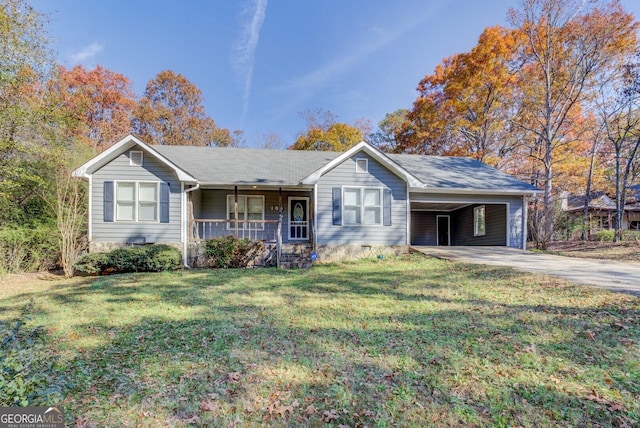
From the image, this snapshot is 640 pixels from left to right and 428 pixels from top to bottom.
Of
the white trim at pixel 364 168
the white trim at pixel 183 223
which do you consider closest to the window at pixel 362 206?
the white trim at pixel 364 168

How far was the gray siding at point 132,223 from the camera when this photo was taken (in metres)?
10.8

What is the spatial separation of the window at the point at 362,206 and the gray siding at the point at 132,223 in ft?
20.6

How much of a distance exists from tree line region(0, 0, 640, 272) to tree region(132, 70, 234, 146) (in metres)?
0.09

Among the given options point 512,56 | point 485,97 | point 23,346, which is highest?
point 512,56

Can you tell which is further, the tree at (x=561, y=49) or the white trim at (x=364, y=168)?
the tree at (x=561, y=49)

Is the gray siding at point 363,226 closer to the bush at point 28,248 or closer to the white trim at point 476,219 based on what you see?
the white trim at point 476,219

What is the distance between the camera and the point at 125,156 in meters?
11.0

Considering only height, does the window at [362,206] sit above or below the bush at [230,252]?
above

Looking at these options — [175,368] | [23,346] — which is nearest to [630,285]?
[175,368]

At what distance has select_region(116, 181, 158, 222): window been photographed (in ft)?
36.1

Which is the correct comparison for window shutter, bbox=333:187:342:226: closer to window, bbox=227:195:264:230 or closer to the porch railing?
the porch railing

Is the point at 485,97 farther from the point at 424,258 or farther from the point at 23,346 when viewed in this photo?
the point at 23,346

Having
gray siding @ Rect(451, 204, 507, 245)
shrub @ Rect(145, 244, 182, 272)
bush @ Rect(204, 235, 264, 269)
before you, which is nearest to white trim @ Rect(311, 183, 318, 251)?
bush @ Rect(204, 235, 264, 269)

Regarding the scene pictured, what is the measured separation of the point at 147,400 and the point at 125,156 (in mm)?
10362
